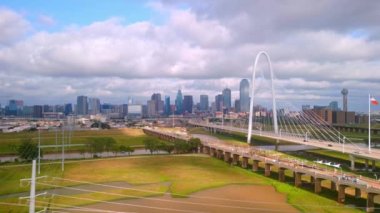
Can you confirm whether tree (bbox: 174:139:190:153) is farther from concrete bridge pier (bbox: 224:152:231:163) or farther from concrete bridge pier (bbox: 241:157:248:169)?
concrete bridge pier (bbox: 241:157:248:169)

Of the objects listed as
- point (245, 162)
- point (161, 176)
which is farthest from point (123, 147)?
point (161, 176)

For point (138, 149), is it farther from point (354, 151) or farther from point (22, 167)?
point (354, 151)

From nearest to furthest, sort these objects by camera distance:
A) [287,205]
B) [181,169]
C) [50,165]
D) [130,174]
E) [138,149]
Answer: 1. [287,205]
2. [130,174]
3. [181,169]
4. [50,165]
5. [138,149]

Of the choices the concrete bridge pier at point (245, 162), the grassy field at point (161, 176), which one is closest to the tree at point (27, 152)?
the grassy field at point (161, 176)

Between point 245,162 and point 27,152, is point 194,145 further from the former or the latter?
point 27,152

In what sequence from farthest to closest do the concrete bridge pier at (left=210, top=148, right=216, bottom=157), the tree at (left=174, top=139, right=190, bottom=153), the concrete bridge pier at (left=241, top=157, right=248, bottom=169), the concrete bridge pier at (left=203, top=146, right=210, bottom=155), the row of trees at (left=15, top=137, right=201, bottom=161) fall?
the tree at (left=174, top=139, right=190, bottom=153) < the concrete bridge pier at (left=203, top=146, right=210, bottom=155) < the concrete bridge pier at (left=210, top=148, right=216, bottom=157) < the row of trees at (left=15, top=137, right=201, bottom=161) < the concrete bridge pier at (left=241, top=157, right=248, bottom=169)

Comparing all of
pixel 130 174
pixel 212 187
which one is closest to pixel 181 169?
pixel 130 174

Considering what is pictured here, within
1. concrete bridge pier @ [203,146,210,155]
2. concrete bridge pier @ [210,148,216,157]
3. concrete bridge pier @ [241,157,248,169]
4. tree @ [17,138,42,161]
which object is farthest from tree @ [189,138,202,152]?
tree @ [17,138,42,161]

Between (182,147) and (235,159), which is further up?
(182,147)
